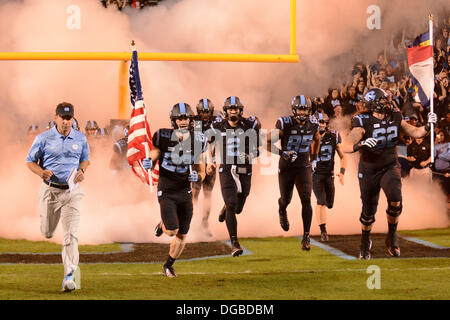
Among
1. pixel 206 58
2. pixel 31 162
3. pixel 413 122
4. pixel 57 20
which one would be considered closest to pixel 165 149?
pixel 31 162

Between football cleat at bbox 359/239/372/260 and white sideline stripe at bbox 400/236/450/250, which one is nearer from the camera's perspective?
football cleat at bbox 359/239/372/260

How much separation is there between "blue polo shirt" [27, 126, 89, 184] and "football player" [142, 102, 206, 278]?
0.83 metres

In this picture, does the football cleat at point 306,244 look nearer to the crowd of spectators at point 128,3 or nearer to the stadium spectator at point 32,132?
the stadium spectator at point 32,132

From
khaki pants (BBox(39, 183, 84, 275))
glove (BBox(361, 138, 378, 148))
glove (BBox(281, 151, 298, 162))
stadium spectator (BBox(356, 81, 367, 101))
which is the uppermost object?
stadium spectator (BBox(356, 81, 367, 101))

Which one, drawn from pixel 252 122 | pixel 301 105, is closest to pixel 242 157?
pixel 252 122

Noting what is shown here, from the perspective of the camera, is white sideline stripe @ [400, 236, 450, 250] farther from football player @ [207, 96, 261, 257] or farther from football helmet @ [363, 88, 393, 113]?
football player @ [207, 96, 261, 257]

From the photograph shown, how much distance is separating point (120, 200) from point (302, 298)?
18.8 ft

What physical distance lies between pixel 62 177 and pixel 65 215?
0.33m

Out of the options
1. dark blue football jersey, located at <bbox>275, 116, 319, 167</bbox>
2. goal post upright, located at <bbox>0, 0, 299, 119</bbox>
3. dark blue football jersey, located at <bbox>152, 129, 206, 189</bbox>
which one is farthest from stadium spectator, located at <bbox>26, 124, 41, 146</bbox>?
dark blue football jersey, located at <bbox>152, 129, 206, 189</bbox>

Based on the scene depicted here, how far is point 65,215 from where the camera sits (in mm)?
7531

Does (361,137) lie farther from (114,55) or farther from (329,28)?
(329,28)

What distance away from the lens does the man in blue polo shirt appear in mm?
7484

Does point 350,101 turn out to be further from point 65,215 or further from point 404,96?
point 65,215

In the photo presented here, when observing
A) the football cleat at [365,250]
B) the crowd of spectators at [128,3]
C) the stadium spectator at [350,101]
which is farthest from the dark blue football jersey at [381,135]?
the crowd of spectators at [128,3]
